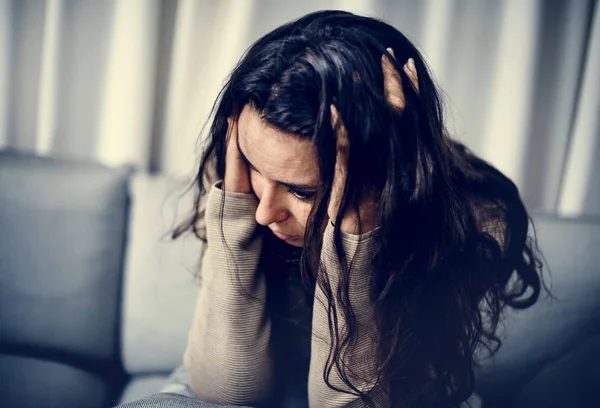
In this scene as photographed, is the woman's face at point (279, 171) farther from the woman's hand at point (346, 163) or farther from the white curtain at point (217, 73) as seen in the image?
the white curtain at point (217, 73)

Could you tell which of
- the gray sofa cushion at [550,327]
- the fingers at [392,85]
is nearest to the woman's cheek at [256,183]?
the fingers at [392,85]

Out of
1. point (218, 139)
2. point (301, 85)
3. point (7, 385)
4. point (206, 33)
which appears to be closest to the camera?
point (301, 85)

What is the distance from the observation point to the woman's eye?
0.55 metres

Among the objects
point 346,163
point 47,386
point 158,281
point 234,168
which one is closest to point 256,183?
point 234,168

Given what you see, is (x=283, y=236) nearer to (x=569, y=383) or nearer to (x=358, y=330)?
(x=358, y=330)

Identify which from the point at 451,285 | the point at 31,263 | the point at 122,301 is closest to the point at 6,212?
the point at 31,263

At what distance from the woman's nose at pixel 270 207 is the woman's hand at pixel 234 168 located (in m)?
0.05

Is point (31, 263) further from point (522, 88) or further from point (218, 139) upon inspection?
point (522, 88)

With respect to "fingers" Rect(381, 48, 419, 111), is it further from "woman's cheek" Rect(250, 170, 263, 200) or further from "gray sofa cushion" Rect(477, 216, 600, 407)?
"gray sofa cushion" Rect(477, 216, 600, 407)

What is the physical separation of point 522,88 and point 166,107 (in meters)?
0.66

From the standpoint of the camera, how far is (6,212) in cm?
82

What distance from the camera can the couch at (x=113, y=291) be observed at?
77 cm

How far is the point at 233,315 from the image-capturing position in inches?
25.4

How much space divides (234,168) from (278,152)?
3.8 inches
